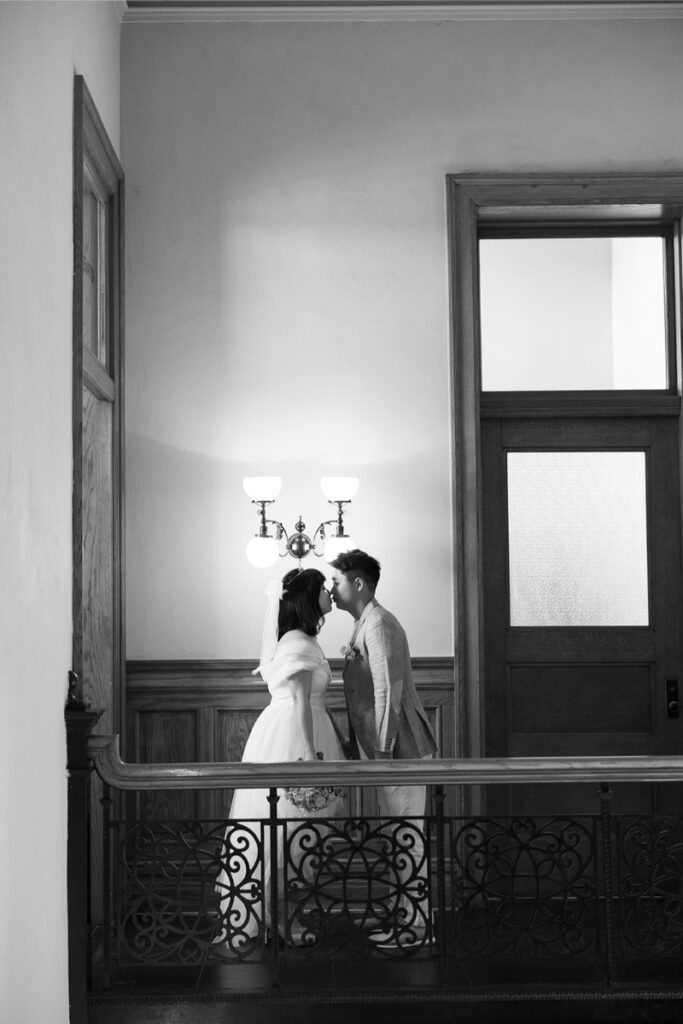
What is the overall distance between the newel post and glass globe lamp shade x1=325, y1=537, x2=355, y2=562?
76.2 inches

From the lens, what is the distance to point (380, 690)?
5.40 meters

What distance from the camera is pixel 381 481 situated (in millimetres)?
6434

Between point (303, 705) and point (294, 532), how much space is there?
43.2 inches

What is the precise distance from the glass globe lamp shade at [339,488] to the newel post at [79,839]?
1.99 meters

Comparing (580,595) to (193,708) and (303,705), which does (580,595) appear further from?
(193,708)

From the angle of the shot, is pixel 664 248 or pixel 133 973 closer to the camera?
pixel 133 973

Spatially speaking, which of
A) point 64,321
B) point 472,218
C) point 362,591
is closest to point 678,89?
point 472,218

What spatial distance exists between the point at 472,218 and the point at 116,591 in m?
2.76

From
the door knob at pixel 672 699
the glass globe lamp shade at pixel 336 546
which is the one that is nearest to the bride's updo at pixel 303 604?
the glass globe lamp shade at pixel 336 546

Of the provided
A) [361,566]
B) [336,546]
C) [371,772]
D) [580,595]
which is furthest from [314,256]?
[371,772]

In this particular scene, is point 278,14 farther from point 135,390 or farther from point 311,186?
point 135,390

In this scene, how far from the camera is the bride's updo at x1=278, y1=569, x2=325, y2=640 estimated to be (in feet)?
18.6

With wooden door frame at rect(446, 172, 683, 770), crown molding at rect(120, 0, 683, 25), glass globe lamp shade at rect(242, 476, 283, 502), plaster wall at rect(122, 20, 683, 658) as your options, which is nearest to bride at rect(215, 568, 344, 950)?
glass globe lamp shade at rect(242, 476, 283, 502)

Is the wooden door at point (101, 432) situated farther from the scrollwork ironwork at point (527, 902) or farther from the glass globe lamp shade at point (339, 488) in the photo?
the scrollwork ironwork at point (527, 902)
